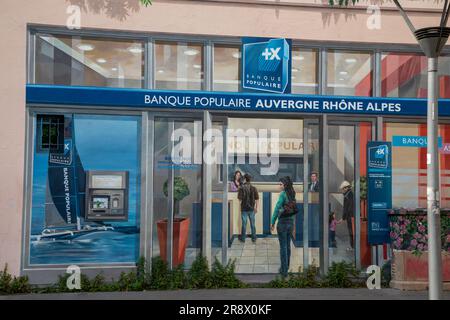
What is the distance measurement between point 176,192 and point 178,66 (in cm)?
219

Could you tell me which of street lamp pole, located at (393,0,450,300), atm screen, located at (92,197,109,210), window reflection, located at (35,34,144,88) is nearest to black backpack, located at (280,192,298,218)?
street lamp pole, located at (393,0,450,300)

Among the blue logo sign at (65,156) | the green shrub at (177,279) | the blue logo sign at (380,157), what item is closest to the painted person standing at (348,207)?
the blue logo sign at (380,157)

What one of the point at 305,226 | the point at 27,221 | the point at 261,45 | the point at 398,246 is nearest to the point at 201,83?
the point at 261,45

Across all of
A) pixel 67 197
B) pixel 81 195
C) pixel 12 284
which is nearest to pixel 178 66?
pixel 81 195

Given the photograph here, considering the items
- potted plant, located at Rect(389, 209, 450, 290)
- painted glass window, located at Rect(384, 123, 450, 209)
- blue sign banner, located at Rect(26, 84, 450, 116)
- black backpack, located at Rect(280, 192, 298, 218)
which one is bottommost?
potted plant, located at Rect(389, 209, 450, 290)

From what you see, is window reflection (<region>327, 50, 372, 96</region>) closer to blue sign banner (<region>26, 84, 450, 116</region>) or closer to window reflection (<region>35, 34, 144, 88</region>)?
blue sign banner (<region>26, 84, 450, 116</region>)

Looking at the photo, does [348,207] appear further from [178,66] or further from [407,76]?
[178,66]

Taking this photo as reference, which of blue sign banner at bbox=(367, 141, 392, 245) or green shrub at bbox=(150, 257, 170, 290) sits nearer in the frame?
green shrub at bbox=(150, 257, 170, 290)

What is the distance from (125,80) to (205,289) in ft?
12.4

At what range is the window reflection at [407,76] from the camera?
8422mm

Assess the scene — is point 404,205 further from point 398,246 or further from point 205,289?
point 205,289

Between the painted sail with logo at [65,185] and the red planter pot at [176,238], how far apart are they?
137cm

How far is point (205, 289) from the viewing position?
7707 millimetres

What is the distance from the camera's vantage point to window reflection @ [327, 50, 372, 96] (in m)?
8.38
